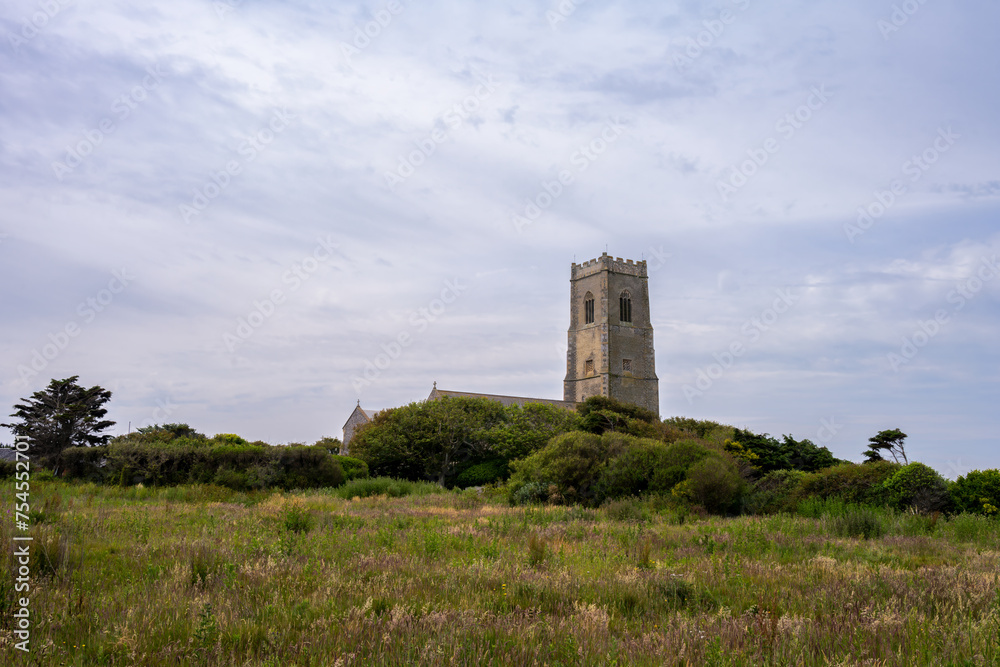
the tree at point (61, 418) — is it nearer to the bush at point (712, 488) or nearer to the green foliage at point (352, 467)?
the green foliage at point (352, 467)

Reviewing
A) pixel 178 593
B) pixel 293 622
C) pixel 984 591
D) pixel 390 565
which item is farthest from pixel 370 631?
pixel 984 591

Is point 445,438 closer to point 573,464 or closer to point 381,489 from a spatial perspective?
point 381,489

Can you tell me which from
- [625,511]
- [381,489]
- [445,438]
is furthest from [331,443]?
[625,511]

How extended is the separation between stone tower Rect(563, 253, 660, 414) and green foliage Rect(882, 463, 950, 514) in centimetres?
5368

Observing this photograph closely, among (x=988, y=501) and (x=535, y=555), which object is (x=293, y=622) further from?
(x=988, y=501)

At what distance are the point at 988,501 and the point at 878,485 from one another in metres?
2.09

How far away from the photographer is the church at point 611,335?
230 feet

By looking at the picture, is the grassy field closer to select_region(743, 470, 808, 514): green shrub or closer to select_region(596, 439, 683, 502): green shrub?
select_region(743, 470, 808, 514): green shrub

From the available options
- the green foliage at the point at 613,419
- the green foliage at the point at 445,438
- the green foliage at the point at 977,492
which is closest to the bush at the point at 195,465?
the green foliage at the point at 445,438

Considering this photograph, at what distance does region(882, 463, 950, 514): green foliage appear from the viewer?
14102mm

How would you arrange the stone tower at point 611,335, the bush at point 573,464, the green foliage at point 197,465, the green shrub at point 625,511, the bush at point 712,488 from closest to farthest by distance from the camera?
the green shrub at point 625,511, the bush at point 712,488, the bush at point 573,464, the green foliage at point 197,465, the stone tower at point 611,335

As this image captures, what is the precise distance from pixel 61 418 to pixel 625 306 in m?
57.2

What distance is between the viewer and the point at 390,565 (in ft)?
21.8

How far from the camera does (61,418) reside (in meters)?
30.0
